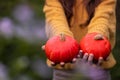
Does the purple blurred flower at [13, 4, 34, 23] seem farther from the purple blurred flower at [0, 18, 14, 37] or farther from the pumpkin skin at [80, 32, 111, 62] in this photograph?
the pumpkin skin at [80, 32, 111, 62]

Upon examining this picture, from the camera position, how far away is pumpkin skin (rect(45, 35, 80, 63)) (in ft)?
6.07

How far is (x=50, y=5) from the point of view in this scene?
2330 millimetres

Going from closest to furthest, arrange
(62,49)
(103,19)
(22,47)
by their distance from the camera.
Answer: (22,47) < (62,49) < (103,19)

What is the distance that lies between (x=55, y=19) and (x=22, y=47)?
1.08 meters

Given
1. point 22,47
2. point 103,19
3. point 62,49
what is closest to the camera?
point 22,47

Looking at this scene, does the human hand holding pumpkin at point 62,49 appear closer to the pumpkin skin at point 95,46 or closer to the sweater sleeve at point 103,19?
the pumpkin skin at point 95,46

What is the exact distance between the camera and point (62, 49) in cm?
188

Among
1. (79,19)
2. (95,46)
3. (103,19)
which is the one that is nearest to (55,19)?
(79,19)

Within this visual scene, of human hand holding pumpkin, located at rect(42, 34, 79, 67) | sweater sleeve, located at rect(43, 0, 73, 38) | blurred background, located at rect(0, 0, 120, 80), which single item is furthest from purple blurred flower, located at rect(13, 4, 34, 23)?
sweater sleeve, located at rect(43, 0, 73, 38)

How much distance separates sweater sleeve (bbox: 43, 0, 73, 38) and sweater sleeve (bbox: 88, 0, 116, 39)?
0.14 m

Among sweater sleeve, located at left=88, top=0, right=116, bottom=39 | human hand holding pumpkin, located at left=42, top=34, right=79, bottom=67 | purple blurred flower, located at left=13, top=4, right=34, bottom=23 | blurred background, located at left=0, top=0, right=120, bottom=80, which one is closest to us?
blurred background, located at left=0, top=0, right=120, bottom=80

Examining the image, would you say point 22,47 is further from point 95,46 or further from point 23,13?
point 95,46

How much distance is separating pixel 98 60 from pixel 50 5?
23.9 inches

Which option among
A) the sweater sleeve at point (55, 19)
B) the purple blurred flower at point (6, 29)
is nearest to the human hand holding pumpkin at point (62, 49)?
the sweater sleeve at point (55, 19)
